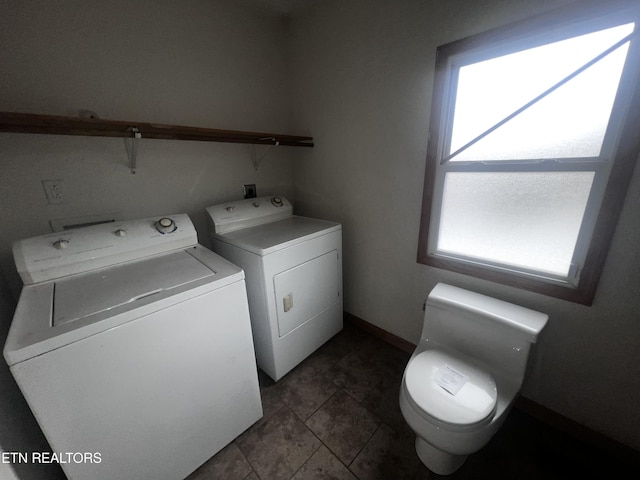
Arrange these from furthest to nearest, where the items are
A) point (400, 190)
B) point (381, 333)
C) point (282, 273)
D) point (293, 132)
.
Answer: point (293, 132) < point (381, 333) < point (400, 190) < point (282, 273)

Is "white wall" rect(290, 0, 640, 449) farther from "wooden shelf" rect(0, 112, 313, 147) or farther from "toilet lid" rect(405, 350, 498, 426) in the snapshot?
"wooden shelf" rect(0, 112, 313, 147)

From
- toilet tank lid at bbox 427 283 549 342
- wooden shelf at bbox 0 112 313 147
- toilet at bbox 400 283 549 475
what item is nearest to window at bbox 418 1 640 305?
toilet tank lid at bbox 427 283 549 342

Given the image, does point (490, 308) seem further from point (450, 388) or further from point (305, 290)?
point (305, 290)

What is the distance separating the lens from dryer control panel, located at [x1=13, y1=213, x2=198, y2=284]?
1081mm

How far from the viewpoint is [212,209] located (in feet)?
5.65

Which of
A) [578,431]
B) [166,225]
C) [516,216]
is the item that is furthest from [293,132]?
[578,431]

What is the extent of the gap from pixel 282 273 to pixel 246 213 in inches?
23.7

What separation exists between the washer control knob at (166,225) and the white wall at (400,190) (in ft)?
3.76

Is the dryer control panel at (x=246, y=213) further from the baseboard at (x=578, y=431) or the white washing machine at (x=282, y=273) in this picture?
the baseboard at (x=578, y=431)

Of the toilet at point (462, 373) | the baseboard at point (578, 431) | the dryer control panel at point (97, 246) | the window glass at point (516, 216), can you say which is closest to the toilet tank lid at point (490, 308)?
the toilet at point (462, 373)

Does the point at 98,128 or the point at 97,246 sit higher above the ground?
the point at 98,128

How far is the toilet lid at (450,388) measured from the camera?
100cm

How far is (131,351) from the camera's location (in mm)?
917

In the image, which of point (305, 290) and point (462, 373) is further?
point (305, 290)
